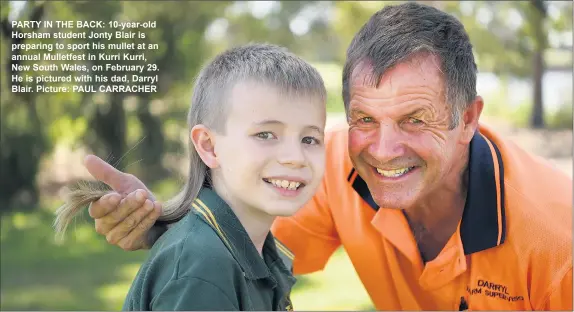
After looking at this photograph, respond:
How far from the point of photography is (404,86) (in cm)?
215

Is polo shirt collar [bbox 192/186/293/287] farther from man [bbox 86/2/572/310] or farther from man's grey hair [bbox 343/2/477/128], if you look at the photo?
man's grey hair [bbox 343/2/477/128]

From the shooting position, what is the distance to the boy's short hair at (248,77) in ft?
6.21

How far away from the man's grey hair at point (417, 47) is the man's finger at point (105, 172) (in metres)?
0.73

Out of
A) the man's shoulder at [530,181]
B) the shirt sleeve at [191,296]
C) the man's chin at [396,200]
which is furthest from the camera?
the man's shoulder at [530,181]

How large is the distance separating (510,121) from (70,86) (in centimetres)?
457

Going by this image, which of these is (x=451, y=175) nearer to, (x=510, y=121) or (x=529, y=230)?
(x=529, y=230)

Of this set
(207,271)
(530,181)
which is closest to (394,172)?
(530,181)

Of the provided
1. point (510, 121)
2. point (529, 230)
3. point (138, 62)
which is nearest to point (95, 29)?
point (138, 62)

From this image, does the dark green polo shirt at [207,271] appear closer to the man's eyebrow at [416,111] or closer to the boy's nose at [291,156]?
the boy's nose at [291,156]

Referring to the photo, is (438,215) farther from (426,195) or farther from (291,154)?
(291,154)

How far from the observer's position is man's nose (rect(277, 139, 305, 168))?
1837 millimetres

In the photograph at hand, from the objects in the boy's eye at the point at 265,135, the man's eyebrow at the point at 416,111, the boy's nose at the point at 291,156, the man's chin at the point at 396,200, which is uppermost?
the man's eyebrow at the point at 416,111

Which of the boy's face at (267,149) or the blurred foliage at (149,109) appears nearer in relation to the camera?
the boy's face at (267,149)

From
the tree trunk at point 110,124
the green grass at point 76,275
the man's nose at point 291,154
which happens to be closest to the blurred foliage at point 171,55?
the tree trunk at point 110,124
